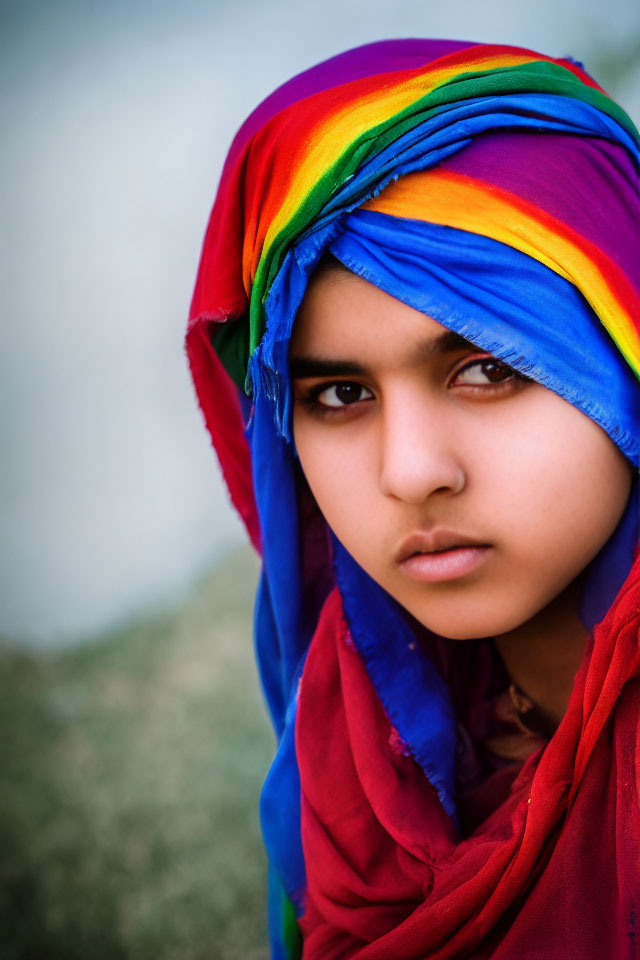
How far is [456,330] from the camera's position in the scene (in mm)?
779

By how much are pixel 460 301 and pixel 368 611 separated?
0.48m

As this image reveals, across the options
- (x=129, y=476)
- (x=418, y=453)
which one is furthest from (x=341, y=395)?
(x=129, y=476)

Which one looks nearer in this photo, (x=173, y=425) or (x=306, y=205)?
(x=306, y=205)

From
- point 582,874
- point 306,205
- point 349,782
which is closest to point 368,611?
point 349,782

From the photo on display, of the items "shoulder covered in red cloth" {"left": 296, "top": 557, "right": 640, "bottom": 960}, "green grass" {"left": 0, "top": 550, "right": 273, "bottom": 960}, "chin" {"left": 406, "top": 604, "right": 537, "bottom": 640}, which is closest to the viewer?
"shoulder covered in red cloth" {"left": 296, "top": 557, "right": 640, "bottom": 960}

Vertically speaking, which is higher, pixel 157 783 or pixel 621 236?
pixel 621 236

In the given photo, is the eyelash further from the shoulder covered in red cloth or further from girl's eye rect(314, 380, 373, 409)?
the shoulder covered in red cloth

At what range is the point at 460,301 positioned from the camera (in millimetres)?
780

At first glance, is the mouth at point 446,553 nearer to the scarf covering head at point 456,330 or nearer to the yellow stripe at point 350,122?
the scarf covering head at point 456,330

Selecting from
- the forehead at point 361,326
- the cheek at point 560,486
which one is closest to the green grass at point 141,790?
the cheek at point 560,486

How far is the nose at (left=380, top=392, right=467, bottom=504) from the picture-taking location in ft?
2.56

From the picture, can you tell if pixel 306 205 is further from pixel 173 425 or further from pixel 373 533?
pixel 173 425

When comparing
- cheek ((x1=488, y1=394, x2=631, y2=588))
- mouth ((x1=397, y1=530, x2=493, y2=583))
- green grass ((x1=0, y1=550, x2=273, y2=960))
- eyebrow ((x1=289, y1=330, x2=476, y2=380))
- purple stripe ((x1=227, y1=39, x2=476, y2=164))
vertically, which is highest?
purple stripe ((x1=227, y1=39, x2=476, y2=164))

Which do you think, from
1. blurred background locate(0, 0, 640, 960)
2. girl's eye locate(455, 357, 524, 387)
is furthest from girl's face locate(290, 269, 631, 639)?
blurred background locate(0, 0, 640, 960)
